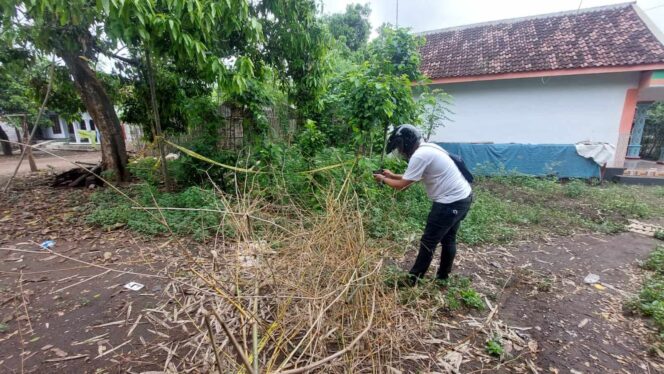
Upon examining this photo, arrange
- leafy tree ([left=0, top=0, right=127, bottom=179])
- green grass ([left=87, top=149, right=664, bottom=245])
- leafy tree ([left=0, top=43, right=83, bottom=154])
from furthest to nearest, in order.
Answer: leafy tree ([left=0, top=43, right=83, bottom=154]) < green grass ([left=87, top=149, right=664, bottom=245]) < leafy tree ([left=0, top=0, right=127, bottom=179])

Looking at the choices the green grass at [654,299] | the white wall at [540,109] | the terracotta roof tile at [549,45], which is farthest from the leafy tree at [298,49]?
the white wall at [540,109]

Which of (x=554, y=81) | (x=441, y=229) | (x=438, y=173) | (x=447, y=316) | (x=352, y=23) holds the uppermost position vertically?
(x=352, y=23)

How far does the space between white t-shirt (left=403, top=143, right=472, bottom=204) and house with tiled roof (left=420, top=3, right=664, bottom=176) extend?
5.89 m

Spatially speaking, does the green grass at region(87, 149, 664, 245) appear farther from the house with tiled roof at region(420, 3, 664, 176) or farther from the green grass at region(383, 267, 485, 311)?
the house with tiled roof at region(420, 3, 664, 176)

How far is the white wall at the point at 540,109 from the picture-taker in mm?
7871

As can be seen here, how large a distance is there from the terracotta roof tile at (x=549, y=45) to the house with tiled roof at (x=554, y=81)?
0.02m

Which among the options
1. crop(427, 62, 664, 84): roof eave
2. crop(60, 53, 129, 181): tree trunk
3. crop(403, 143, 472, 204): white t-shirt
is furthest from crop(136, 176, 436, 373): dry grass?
crop(427, 62, 664, 84): roof eave

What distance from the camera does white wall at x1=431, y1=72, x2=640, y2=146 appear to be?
7871 mm

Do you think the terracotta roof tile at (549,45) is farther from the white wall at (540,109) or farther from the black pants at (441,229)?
the black pants at (441,229)

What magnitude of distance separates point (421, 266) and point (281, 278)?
4.41 feet

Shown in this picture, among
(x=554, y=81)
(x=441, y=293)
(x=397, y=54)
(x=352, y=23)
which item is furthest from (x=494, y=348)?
(x=352, y=23)

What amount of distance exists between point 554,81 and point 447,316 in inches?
348

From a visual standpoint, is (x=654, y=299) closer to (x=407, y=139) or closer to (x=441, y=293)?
(x=441, y=293)

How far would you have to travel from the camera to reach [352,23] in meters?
15.6
